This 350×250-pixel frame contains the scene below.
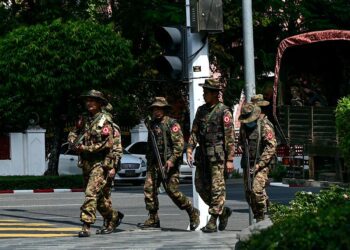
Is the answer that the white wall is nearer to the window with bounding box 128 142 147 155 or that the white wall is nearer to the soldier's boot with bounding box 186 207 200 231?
the window with bounding box 128 142 147 155

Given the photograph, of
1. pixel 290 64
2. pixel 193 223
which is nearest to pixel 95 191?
pixel 193 223

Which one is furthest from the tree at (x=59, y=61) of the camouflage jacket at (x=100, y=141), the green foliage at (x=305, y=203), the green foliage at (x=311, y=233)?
the green foliage at (x=311, y=233)

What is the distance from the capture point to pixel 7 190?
3231 centimetres

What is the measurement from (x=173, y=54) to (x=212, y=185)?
164 centimetres

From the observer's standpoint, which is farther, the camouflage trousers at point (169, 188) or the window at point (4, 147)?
the window at point (4, 147)

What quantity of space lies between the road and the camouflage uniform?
0.46m

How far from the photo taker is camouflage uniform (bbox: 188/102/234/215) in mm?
13844

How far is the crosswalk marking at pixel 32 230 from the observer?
1470 centimetres

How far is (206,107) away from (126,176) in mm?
21702

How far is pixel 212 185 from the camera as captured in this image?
13859 mm

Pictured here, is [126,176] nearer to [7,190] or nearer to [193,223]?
[7,190]

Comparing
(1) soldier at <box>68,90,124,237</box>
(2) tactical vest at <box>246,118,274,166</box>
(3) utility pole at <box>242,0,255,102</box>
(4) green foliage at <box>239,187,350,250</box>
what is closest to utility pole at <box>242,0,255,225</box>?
(3) utility pole at <box>242,0,255,102</box>

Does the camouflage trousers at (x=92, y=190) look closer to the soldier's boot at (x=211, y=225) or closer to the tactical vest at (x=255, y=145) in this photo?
the soldier's boot at (x=211, y=225)

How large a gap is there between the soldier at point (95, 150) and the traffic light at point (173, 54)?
0.86 meters
